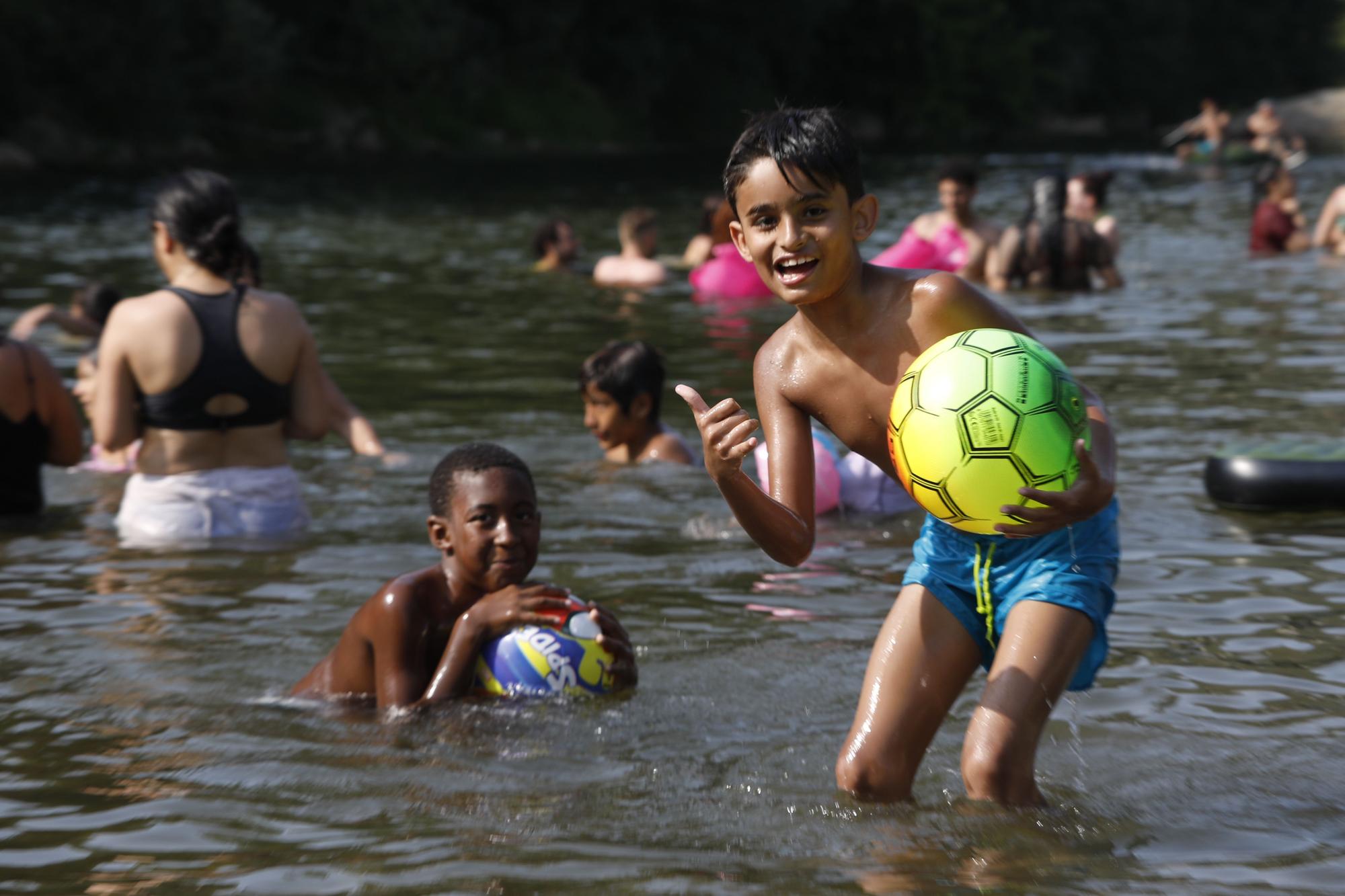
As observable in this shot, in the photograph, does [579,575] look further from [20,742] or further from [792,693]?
[20,742]

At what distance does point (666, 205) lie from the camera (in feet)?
111

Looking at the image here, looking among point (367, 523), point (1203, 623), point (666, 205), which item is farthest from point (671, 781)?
point (666, 205)

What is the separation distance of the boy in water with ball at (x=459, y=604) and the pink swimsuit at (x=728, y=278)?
11977 millimetres

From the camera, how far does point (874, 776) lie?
4805 mm

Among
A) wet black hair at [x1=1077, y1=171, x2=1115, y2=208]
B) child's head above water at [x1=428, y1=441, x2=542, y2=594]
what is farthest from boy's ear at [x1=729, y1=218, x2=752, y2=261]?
wet black hair at [x1=1077, y1=171, x2=1115, y2=208]

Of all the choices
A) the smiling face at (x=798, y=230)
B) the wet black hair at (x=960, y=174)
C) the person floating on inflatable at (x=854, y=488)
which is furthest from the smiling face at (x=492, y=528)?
the wet black hair at (x=960, y=174)

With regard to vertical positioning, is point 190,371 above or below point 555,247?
below

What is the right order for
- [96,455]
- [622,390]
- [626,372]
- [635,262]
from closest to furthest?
[626,372] < [622,390] < [96,455] < [635,262]

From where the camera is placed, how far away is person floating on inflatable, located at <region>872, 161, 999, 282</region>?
16.7 m

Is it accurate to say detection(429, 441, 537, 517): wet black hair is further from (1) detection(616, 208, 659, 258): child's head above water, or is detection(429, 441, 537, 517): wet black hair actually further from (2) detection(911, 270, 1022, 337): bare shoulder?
(1) detection(616, 208, 659, 258): child's head above water

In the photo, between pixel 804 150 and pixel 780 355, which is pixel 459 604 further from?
pixel 804 150

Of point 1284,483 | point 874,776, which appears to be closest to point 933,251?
point 1284,483

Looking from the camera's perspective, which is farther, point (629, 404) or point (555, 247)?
point (555, 247)

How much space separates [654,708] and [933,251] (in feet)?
37.5
